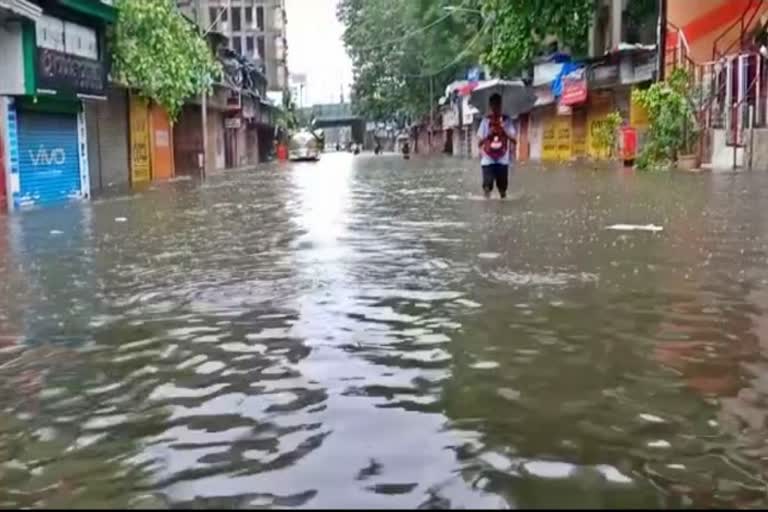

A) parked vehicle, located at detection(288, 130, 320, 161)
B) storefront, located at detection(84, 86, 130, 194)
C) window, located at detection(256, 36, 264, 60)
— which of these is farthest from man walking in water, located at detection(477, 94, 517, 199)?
window, located at detection(256, 36, 264, 60)

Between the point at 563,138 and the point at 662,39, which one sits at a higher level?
the point at 662,39

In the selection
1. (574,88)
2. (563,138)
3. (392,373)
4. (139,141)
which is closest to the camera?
(392,373)

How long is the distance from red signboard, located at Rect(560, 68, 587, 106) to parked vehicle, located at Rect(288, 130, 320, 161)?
2803 cm

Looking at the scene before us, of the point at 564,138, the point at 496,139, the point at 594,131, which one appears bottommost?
the point at 496,139

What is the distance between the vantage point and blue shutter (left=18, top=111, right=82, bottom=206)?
65.3ft

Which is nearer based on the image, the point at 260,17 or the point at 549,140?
the point at 549,140

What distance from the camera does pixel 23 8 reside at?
17281mm

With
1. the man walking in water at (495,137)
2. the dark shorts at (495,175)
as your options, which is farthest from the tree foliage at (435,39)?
the man walking in water at (495,137)

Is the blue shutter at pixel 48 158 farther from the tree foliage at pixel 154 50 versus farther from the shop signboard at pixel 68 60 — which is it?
the tree foliage at pixel 154 50

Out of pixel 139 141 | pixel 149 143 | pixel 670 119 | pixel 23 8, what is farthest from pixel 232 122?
pixel 23 8

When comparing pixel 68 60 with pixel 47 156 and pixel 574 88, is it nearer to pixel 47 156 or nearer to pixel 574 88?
pixel 47 156

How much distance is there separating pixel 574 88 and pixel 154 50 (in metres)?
20.0

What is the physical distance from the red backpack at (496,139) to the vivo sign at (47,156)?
10459mm

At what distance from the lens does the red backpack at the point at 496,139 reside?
48.9ft
